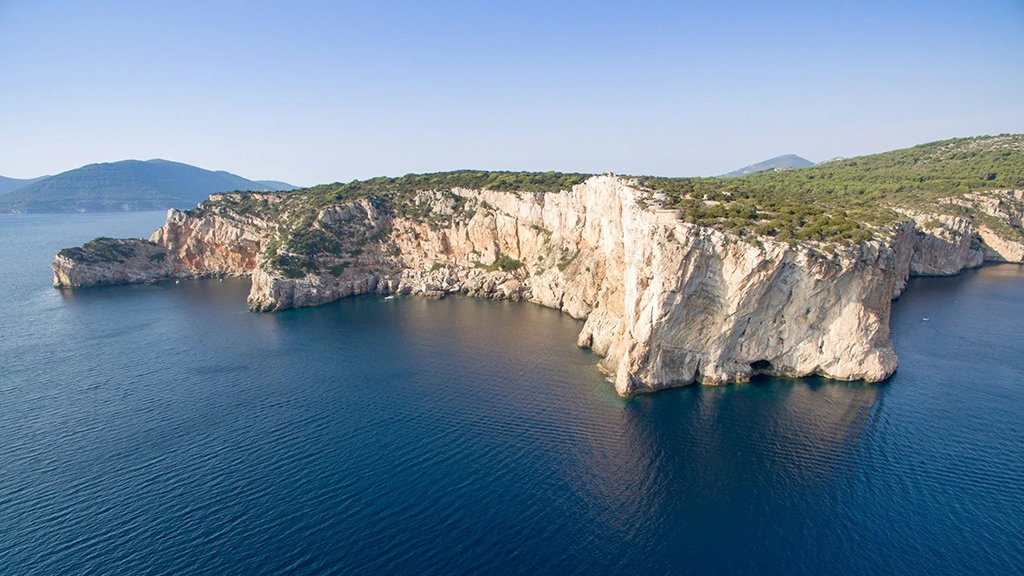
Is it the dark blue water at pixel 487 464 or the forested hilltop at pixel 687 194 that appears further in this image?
the forested hilltop at pixel 687 194

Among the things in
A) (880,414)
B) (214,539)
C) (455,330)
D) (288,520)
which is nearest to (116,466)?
(214,539)

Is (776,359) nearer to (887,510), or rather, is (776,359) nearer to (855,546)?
(887,510)

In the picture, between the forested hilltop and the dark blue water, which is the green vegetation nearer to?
the forested hilltop

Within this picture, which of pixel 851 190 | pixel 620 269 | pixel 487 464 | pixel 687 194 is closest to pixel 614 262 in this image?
pixel 620 269

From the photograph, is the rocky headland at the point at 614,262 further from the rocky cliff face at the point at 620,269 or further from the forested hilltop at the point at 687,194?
the forested hilltop at the point at 687,194

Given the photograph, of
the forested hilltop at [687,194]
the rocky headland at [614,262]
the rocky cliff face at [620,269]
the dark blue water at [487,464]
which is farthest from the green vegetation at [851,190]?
the dark blue water at [487,464]

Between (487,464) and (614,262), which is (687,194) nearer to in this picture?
(614,262)

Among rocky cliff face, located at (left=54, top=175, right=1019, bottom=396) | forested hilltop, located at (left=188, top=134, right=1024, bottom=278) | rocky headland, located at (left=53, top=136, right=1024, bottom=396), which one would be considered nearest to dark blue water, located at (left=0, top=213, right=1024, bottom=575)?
rocky cliff face, located at (left=54, top=175, right=1019, bottom=396)
